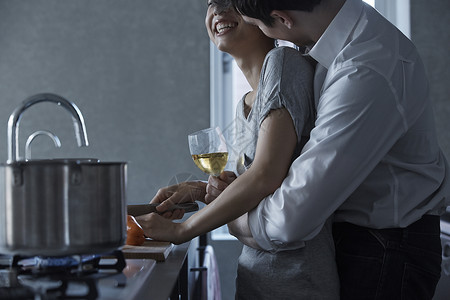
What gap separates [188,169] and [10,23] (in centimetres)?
166

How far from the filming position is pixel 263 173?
112 cm

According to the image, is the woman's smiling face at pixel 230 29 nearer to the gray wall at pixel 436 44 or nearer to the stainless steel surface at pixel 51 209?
the stainless steel surface at pixel 51 209

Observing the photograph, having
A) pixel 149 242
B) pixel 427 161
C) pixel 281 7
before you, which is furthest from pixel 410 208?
pixel 149 242

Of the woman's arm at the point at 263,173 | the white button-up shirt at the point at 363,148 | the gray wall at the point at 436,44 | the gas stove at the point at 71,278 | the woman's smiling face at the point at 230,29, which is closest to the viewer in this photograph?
the gas stove at the point at 71,278

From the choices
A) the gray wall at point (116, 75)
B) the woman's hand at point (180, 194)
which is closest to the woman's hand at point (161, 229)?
the woman's hand at point (180, 194)

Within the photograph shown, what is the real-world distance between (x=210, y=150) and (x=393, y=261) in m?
0.53

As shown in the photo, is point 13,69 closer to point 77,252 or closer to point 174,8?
point 174,8

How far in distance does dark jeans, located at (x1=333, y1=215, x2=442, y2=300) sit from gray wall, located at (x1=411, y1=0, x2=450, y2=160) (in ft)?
8.77

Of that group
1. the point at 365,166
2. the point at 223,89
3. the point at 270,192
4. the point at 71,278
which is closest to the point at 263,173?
the point at 270,192

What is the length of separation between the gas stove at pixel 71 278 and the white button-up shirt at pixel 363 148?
1.00 feet

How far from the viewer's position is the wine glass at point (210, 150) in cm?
138

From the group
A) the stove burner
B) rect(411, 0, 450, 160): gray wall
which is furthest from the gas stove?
rect(411, 0, 450, 160): gray wall

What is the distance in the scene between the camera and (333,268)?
1147mm

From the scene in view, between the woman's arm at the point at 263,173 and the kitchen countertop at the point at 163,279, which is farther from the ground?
the woman's arm at the point at 263,173
